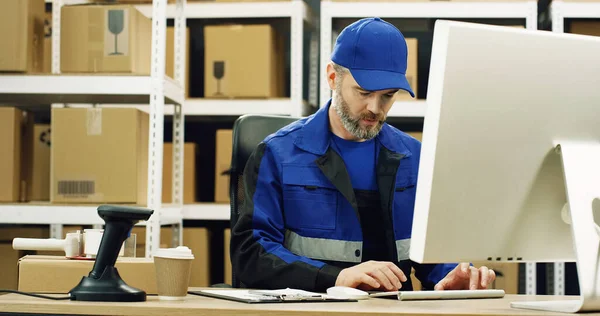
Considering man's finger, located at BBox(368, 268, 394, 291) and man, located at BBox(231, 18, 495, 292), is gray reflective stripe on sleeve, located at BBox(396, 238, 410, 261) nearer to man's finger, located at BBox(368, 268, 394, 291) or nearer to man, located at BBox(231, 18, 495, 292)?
man, located at BBox(231, 18, 495, 292)

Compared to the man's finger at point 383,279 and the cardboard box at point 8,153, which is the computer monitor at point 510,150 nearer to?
the man's finger at point 383,279

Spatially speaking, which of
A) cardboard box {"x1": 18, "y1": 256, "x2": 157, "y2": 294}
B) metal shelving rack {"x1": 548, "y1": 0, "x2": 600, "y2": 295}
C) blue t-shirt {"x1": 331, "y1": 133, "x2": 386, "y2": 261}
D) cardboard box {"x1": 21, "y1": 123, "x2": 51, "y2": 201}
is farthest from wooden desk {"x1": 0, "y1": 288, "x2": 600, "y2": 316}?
metal shelving rack {"x1": 548, "y1": 0, "x2": 600, "y2": 295}

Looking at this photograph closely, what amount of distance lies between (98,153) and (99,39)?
1.21ft

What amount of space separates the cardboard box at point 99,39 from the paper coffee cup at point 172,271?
61.8 inches

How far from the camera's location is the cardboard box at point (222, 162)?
3.24 meters

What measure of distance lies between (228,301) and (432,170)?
0.36 meters

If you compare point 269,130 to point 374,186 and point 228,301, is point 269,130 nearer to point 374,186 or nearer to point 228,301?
point 374,186

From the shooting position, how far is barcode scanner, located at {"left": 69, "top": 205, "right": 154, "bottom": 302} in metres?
1.19

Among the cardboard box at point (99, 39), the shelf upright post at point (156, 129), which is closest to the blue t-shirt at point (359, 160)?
the shelf upright post at point (156, 129)

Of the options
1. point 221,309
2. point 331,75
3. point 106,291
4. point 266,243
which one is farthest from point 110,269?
point 331,75

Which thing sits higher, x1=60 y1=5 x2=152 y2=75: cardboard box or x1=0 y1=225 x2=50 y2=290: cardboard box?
x1=60 y1=5 x2=152 y2=75: cardboard box

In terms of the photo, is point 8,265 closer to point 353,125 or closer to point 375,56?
point 353,125

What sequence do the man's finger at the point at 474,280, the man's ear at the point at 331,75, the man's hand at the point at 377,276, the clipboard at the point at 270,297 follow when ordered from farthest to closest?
1. the man's ear at the point at 331,75
2. the man's finger at the point at 474,280
3. the man's hand at the point at 377,276
4. the clipboard at the point at 270,297

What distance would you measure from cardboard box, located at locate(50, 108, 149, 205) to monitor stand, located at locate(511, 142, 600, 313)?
1.74 metres
